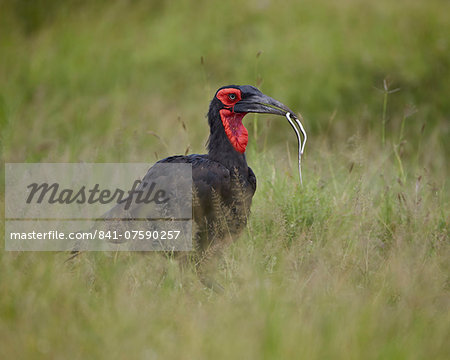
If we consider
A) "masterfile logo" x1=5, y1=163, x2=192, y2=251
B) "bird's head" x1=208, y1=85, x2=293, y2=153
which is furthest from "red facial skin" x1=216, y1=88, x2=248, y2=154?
"masterfile logo" x1=5, y1=163, x2=192, y2=251

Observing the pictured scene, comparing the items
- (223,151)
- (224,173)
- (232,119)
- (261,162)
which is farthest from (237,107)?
(261,162)

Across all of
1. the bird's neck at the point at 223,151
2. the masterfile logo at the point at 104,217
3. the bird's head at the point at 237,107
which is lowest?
the masterfile logo at the point at 104,217

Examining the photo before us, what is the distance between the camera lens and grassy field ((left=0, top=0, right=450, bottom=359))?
2.45 m

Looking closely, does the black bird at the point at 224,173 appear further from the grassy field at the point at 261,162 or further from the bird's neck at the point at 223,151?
the grassy field at the point at 261,162

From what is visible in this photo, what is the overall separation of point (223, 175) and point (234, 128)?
1.11ft

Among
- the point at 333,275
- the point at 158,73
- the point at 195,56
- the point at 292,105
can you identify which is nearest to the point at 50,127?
the point at 158,73

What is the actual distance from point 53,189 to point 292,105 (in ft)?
12.3

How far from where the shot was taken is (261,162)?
458cm

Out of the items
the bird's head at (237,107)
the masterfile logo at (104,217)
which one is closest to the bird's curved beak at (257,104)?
the bird's head at (237,107)

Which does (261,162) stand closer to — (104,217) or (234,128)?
(234,128)

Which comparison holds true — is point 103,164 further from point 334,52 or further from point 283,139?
point 334,52

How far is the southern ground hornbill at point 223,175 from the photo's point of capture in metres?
3.39

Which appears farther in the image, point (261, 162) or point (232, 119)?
point (261, 162)

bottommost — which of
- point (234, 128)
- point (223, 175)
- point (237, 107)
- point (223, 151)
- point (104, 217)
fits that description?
point (104, 217)
